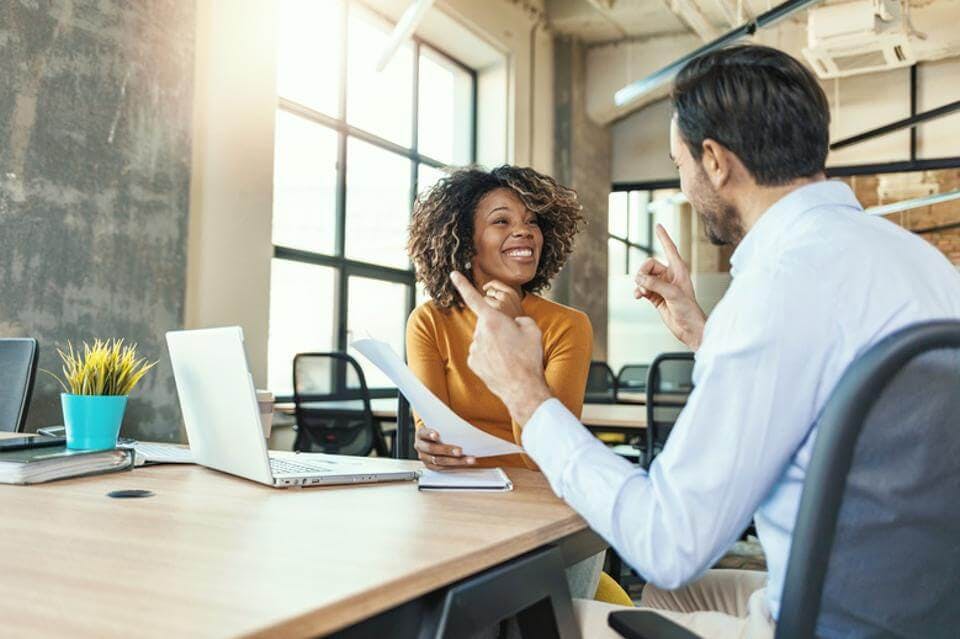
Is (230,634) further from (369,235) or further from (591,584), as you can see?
(369,235)

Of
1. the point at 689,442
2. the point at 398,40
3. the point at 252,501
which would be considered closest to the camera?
the point at 689,442

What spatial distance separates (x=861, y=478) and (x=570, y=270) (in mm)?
7242

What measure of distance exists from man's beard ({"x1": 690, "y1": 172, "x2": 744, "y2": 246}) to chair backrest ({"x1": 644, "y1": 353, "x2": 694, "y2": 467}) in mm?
2453

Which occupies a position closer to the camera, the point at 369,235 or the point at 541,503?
the point at 541,503

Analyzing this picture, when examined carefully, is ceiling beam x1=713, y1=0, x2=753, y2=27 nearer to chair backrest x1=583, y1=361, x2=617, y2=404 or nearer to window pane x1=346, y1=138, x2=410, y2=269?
window pane x1=346, y1=138, x2=410, y2=269

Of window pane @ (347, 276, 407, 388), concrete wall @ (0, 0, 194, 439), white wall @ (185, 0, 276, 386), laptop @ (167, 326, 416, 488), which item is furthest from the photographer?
window pane @ (347, 276, 407, 388)

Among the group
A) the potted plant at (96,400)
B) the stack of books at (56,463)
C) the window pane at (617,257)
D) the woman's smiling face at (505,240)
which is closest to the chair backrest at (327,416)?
the woman's smiling face at (505,240)

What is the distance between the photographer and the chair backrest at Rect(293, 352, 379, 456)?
14.2 feet

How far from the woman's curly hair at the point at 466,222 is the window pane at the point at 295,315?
2.53 m

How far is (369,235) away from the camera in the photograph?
6047 millimetres

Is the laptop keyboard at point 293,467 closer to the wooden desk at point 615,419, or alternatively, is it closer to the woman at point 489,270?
the woman at point 489,270

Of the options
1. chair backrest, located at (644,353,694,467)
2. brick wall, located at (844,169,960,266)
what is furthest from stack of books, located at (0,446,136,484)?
brick wall, located at (844,169,960,266)

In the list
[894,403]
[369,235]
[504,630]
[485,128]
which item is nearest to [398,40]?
[369,235]

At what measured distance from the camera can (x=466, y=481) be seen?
4.71 ft
